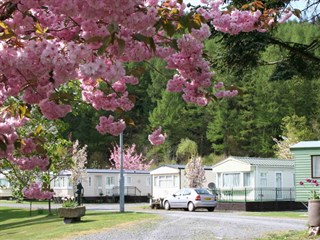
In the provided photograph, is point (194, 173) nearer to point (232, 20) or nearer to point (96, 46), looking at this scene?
point (232, 20)

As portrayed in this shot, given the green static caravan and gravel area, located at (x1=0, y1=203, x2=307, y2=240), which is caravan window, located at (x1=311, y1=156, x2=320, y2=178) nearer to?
the green static caravan

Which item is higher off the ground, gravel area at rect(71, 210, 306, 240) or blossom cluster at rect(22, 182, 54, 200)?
blossom cluster at rect(22, 182, 54, 200)

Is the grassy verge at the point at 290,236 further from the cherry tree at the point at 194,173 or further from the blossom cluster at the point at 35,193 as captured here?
the cherry tree at the point at 194,173

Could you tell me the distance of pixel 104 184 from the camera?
47.0 meters

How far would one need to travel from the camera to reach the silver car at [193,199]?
98.6ft

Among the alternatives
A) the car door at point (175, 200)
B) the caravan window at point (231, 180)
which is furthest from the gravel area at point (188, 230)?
the caravan window at point (231, 180)

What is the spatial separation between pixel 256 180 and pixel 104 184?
1766 centimetres

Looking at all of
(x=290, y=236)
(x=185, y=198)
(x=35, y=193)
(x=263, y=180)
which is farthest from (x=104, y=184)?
(x=35, y=193)

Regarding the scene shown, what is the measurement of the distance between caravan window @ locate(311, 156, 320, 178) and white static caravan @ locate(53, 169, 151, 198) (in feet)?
69.6

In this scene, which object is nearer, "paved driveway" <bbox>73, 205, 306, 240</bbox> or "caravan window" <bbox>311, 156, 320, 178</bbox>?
"paved driveway" <bbox>73, 205, 306, 240</bbox>

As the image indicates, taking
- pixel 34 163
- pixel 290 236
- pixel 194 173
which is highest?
pixel 34 163

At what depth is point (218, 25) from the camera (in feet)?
15.9

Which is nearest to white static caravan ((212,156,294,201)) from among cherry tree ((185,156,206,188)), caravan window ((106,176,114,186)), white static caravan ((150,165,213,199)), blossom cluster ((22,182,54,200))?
cherry tree ((185,156,206,188))

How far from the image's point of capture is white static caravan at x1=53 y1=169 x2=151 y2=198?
45938mm
